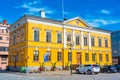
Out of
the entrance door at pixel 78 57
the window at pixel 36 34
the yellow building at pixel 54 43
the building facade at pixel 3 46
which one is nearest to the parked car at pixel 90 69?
the yellow building at pixel 54 43

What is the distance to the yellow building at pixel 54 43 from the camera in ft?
128

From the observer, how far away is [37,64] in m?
39.0

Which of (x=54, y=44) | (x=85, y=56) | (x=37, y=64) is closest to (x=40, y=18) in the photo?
(x=54, y=44)

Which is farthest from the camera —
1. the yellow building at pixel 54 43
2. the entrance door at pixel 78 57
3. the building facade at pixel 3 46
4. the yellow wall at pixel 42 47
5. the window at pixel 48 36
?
the building facade at pixel 3 46

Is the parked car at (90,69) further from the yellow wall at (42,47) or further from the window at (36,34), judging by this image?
the window at (36,34)

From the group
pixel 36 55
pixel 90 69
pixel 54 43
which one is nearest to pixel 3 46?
pixel 54 43

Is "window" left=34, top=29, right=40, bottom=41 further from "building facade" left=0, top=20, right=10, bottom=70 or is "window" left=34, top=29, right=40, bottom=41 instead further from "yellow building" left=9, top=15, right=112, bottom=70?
"building facade" left=0, top=20, right=10, bottom=70

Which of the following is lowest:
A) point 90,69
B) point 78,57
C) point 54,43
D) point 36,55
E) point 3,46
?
point 90,69

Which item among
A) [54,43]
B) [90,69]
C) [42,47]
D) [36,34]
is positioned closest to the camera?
[90,69]

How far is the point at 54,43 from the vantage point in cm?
4203

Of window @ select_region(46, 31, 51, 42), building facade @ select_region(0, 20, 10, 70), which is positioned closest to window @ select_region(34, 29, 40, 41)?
window @ select_region(46, 31, 51, 42)

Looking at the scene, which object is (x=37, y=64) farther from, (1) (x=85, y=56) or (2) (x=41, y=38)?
(1) (x=85, y=56)

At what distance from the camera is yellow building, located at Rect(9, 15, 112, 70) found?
3888 cm

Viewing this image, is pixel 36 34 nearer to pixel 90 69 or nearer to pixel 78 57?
pixel 78 57
